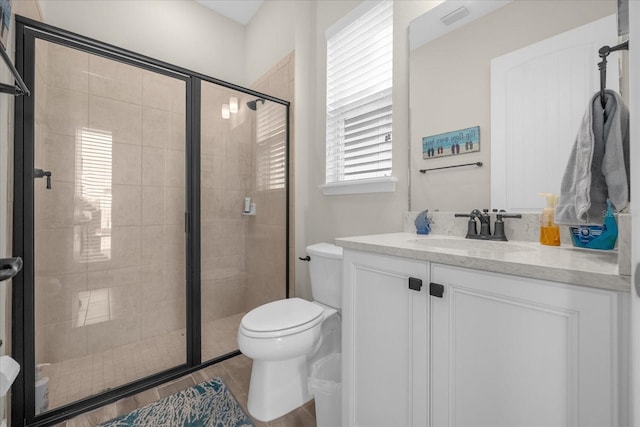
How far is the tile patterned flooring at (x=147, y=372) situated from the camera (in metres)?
1.46

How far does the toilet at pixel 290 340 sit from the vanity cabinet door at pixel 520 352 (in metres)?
0.66

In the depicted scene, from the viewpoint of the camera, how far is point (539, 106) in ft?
3.60

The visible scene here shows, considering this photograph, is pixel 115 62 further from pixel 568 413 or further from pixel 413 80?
pixel 568 413

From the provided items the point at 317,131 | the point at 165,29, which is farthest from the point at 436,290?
the point at 165,29

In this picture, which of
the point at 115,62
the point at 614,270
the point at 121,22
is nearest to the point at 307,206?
the point at 115,62

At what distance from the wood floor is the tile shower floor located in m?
0.12

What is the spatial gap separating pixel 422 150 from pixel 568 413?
1131 mm

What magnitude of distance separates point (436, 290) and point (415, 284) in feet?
0.21

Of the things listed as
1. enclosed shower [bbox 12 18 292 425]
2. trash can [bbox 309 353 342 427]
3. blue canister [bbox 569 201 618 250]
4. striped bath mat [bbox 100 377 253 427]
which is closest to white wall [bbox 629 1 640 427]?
blue canister [bbox 569 201 618 250]

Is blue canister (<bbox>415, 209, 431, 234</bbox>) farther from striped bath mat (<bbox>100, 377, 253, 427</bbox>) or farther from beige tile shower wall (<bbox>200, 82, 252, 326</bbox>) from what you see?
beige tile shower wall (<bbox>200, 82, 252, 326</bbox>)

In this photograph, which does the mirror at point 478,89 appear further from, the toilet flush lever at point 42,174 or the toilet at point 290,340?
the toilet flush lever at point 42,174

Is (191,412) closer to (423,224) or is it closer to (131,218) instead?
(131,218)

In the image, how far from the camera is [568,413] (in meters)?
0.63

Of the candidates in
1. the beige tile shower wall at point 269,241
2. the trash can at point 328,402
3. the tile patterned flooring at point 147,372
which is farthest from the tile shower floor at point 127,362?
the trash can at point 328,402
